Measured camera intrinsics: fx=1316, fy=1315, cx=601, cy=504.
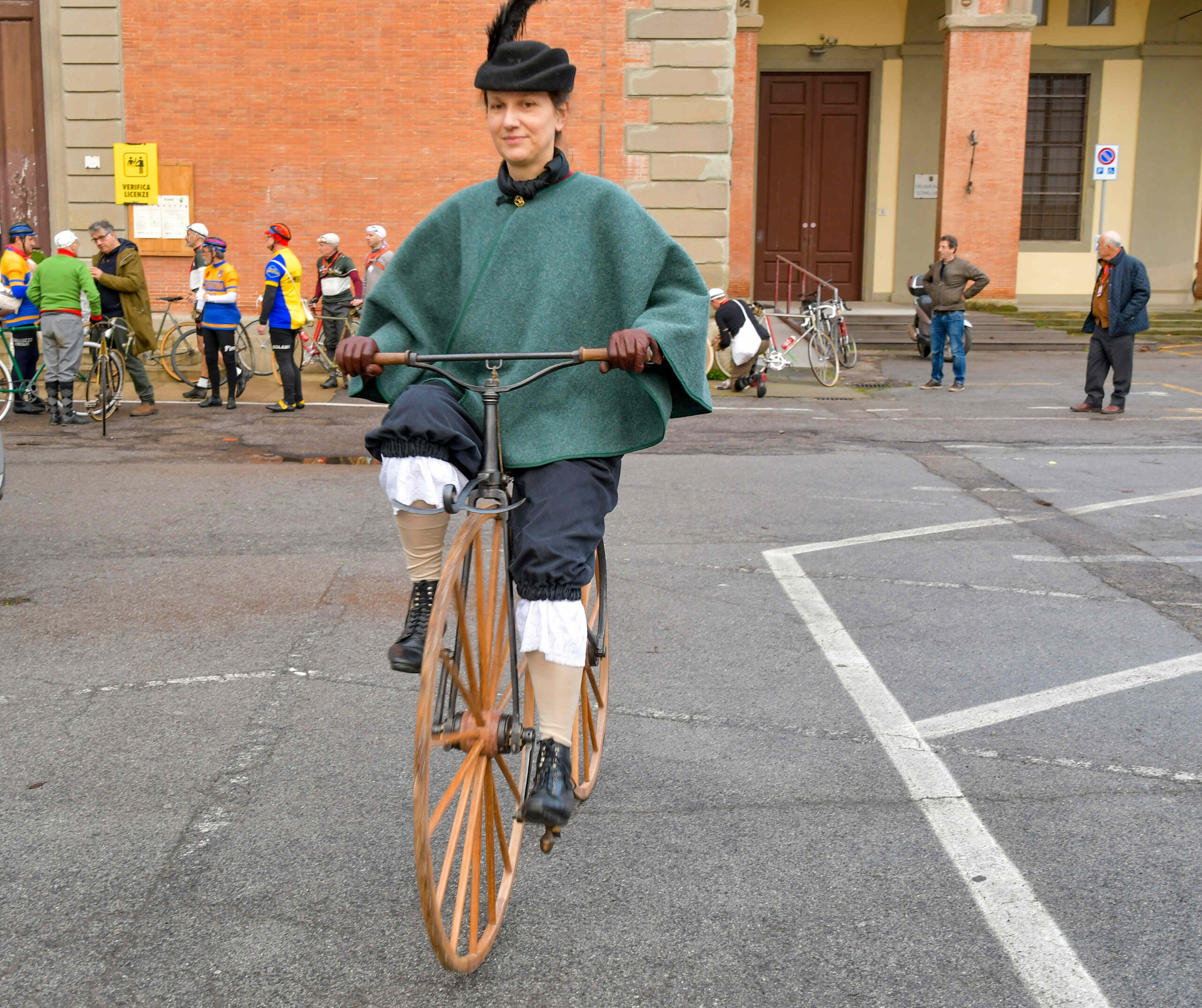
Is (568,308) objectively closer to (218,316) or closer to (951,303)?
(218,316)

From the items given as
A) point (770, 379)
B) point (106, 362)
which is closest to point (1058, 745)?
point (106, 362)

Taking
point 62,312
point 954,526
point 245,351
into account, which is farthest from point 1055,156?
point 954,526

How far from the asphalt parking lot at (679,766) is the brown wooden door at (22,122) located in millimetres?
11672

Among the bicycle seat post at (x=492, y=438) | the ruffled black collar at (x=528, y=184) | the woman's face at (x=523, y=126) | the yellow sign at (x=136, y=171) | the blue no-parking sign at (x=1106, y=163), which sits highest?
the blue no-parking sign at (x=1106, y=163)

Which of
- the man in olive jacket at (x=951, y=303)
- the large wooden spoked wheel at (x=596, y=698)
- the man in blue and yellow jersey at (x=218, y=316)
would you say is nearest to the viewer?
the large wooden spoked wheel at (x=596, y=698)

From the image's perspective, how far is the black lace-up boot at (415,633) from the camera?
10.1 ft

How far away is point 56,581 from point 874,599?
4.15 metres

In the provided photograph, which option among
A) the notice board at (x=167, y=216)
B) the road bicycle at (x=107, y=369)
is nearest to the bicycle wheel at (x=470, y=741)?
the road bicycle at (x=107, y=369)

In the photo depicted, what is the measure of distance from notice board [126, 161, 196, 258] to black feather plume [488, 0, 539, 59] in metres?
16.0

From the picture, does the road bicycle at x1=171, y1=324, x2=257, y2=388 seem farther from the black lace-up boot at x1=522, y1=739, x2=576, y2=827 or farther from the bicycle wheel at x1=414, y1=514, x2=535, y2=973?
the black lace-up boot at x1=522, y1=739, x2=576, y2=827

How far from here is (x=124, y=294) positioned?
1375cm

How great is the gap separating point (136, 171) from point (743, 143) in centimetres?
997

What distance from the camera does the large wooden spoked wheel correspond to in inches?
152

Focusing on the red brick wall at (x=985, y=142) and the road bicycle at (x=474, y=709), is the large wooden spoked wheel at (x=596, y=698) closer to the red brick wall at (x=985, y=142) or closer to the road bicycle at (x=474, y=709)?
the road bicycle at (x=474, y=709)
